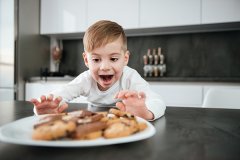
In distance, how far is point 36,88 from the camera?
2791 mm

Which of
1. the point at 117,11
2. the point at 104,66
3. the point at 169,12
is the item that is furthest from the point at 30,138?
the point at 117,11

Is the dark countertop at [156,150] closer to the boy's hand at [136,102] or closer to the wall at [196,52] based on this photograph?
the boy's hand at [136,102]

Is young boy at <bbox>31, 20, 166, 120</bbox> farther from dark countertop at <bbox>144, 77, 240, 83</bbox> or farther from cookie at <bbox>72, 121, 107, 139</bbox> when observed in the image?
dark countertop at <bbox>144, 77, 240, 83</bbox>

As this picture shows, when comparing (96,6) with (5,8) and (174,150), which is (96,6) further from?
(174,150)

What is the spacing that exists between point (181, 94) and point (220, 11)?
95cm

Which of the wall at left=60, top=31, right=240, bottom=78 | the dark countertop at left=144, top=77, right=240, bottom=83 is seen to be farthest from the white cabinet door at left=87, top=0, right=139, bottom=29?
the dark countertop at left=144, top=77, right=240, bottom=83

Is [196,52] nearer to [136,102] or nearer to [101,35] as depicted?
[101,35]

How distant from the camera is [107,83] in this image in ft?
3.19

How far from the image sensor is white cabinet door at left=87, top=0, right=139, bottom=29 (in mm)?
2666

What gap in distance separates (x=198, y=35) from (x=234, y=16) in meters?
0.53

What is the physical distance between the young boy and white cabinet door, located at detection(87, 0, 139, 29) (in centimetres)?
154

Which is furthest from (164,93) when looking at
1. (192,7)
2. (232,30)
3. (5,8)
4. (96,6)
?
(5,8)

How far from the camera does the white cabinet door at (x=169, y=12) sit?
8.05 ft

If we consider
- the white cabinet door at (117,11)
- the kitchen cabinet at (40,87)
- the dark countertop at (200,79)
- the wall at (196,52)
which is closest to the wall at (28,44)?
the kitchen cabinet at (40,87)
